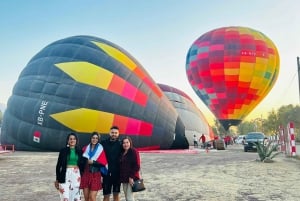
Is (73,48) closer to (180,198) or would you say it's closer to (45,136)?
(45,136)

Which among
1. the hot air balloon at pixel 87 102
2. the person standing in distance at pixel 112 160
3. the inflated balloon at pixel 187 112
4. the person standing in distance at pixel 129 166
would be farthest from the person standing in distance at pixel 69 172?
the inflated balloon at pixel 187 112

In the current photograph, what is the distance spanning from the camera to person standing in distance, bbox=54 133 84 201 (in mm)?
5602

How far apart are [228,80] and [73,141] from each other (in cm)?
3195

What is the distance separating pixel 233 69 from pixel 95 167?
3162 centimetres

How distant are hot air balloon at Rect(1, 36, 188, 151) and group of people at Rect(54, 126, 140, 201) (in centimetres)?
1401

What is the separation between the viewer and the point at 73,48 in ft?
72.4

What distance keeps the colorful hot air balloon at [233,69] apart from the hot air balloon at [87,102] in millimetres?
15144

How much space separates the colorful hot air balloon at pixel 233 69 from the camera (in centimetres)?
3553

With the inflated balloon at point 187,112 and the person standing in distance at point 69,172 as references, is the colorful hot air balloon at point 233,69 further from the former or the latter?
the person standing in distance at point 69,172

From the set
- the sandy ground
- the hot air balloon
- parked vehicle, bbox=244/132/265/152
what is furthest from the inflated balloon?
the sandy ground

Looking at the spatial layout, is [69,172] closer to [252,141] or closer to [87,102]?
[87,102]

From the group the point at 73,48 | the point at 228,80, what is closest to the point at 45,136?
the point at 73,48

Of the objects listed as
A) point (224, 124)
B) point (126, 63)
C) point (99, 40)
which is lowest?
point (224, 124)

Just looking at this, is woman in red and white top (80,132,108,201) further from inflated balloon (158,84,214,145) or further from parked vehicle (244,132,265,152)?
inflated balloon (158,84,214,145)
